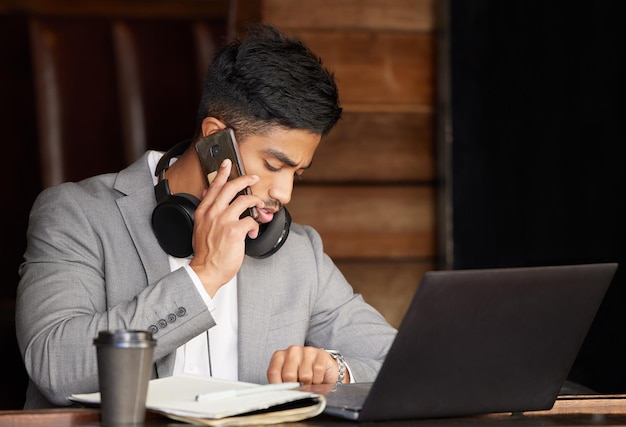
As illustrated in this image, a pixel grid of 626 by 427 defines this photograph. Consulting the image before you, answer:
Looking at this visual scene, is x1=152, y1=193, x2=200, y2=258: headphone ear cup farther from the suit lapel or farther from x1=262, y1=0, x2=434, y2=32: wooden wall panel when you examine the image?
x1=262, y1=0, x2=434, y2=32: wooden wall panel

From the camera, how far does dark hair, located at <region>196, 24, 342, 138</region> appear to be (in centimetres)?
175

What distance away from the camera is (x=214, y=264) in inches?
60.2

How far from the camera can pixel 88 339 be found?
1481mm

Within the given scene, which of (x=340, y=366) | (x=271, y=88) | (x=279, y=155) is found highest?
(x=271, y=88)

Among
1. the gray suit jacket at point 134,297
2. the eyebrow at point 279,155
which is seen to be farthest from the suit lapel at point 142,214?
the eyebrow at point 279,155

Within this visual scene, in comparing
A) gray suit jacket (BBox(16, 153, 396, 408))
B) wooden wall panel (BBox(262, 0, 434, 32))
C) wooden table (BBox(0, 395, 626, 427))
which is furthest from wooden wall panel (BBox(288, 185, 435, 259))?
wooden table (BBox(0, 395, 626, 427))

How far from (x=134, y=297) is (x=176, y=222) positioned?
17cm

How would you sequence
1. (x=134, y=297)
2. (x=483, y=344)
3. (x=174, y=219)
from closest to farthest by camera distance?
(x=483, y=344)
(x=134, y=297)
(x=174, y=219)

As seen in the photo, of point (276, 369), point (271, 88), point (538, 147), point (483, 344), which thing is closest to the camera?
point (483, 344)

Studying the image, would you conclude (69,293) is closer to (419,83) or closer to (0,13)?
(419,83)

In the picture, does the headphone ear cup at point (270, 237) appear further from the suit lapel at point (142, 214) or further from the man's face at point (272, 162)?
the suit lapel at point (142, 214)

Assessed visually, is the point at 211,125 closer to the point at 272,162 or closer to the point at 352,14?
the point at 272,162

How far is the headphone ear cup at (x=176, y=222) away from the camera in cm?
162

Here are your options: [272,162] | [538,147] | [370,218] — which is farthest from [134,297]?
[538,147]
